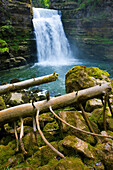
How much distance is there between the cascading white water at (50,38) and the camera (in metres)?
22.7

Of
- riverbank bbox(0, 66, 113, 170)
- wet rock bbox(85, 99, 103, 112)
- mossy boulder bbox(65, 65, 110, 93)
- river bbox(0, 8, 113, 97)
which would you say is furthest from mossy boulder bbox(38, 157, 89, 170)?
river bbox(0, 8, 113, 97)

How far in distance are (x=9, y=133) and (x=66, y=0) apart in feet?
118

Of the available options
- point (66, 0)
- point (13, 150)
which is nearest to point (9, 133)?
point (13, 150)

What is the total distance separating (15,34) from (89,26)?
16.4 metres

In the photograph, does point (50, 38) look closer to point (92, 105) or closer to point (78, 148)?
point (92, 105)

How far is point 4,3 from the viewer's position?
1861 centimetres

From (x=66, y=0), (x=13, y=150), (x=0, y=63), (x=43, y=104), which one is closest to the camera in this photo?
(x=13, y=150)

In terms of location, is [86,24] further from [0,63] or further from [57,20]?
[0,63]

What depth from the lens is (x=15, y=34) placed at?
20266mm

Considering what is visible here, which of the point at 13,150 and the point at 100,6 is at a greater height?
the point at 100,6

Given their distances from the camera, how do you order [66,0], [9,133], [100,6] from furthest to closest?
[66,0], [100,6], [9,133]

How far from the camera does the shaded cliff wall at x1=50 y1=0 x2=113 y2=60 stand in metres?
23.1

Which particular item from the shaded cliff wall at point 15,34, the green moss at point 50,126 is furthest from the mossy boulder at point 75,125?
the shaded cliff wall at point 15,34

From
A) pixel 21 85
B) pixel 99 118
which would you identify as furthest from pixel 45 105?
pixel 21 85
